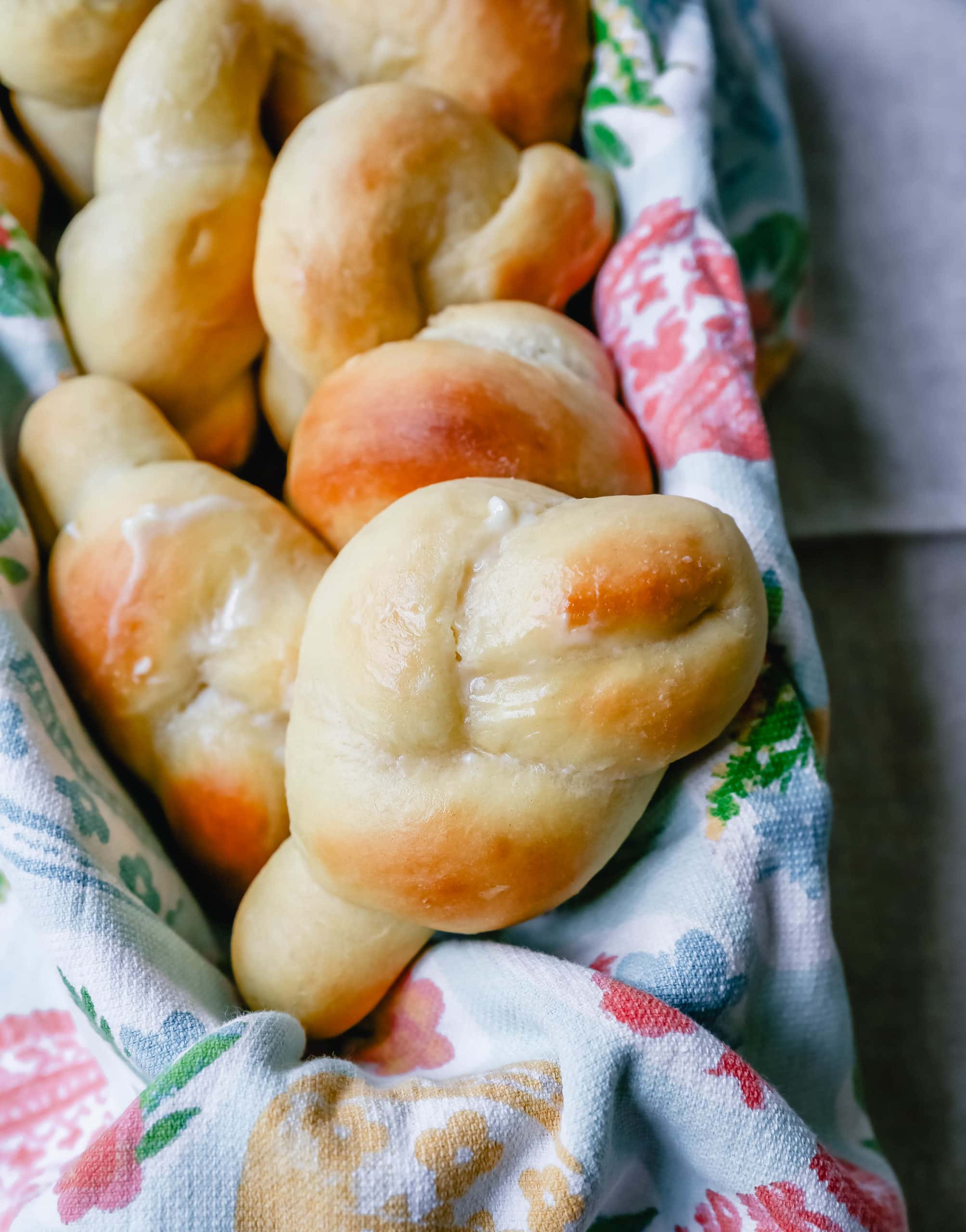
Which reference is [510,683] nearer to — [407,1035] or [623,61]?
[407,1035]

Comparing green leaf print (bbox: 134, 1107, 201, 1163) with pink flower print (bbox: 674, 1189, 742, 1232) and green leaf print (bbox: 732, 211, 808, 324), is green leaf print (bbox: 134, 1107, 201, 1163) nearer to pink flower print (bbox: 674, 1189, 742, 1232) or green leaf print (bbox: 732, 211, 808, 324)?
pink flower print (bbox: 674, 1189, 742, 1232)

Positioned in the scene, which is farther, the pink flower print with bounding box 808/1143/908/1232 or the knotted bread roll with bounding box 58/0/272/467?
the knotted bread roll with bounding box 58/0/272/467

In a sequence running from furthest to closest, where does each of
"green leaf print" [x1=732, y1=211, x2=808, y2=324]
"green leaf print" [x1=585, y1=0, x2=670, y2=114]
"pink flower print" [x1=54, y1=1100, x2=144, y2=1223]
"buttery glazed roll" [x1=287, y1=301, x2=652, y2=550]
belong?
1. "green leaf print" [x1=732, y1=211, x2=808, y2=324]
2. "green leaf print" [x1=585, y1=0, x2=670, y2=114]
3. "buttery glazed roll" [x1=287, y1=301, x2=652, y2=550]
4. "pink flower print" [x1=54, y1=1100, x2=144, y2=1223]

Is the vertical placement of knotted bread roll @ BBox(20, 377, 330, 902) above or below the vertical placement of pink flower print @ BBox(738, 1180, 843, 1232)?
above

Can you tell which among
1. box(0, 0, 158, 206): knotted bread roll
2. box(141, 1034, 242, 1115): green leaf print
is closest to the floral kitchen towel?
box(141, 1034, 242, 1115): green leaf print

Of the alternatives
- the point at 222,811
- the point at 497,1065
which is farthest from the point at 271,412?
the point at 497,1065

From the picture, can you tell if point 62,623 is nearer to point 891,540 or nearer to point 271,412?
point 271,412
